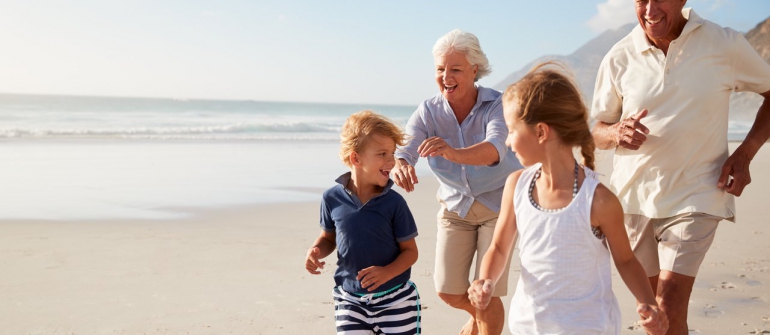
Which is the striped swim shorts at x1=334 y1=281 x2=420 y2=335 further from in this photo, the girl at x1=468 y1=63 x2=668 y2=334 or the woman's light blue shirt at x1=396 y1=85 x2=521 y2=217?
the woman's light blue shirt at x1=396 y1=85 x2=521 y2=217

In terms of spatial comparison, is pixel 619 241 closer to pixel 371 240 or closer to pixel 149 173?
pixel 371 240

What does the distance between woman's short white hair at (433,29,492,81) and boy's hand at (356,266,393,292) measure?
142 cm

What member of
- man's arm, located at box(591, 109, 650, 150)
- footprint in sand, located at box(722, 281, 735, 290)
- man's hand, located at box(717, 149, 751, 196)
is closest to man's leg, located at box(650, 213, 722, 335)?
man's hand, located at box(717, 149, 751, 196)

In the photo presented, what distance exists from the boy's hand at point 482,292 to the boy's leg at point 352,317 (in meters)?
1.08

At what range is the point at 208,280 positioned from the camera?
625 centimetres

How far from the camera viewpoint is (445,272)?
4.57m

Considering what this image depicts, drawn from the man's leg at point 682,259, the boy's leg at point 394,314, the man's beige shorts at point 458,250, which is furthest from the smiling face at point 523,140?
the man's beige shorts at point 458,250

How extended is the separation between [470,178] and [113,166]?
11.5 m

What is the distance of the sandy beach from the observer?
17.0 feet

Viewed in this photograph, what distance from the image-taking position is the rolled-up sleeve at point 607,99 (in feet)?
12.8

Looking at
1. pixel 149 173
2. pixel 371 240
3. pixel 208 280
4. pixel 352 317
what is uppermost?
pixel 371 240

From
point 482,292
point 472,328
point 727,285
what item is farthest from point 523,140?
point 727,285

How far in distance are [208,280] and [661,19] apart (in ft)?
13.8

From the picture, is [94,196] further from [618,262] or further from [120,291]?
[618,262]
